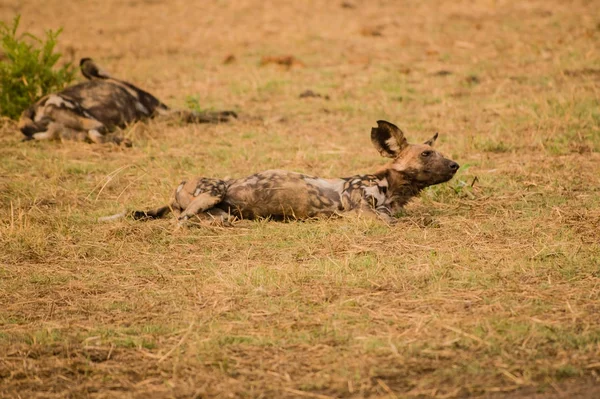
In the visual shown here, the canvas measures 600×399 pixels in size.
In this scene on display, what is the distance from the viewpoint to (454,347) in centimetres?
378

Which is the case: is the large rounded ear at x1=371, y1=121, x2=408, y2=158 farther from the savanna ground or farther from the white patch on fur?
the savanna ground

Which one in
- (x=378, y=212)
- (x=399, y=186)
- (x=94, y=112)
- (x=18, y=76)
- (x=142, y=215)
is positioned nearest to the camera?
(x=378, y=212)

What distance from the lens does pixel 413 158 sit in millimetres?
6219

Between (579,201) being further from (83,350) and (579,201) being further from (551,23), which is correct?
(551,23)

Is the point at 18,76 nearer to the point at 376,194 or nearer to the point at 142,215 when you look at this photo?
the point at 142,215

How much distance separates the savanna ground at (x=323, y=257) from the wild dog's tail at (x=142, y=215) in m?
0.12

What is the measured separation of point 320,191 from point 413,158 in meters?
0.73

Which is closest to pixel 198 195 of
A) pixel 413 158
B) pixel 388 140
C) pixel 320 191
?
pixel 320 191

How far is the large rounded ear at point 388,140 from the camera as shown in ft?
20.4

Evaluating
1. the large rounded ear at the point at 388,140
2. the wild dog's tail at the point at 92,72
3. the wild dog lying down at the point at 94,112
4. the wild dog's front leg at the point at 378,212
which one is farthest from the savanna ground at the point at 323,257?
the wild dog's tail at the point at 92,72

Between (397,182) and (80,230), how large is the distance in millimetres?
2313

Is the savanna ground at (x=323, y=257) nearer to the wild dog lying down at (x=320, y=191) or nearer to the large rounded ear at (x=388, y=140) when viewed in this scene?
the wild dog lying down at (x=320, y=191)

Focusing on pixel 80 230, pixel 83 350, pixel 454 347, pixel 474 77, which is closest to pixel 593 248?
pixel 454 347

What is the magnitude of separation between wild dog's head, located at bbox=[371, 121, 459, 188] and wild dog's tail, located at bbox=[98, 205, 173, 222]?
1630 millimetres
